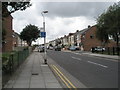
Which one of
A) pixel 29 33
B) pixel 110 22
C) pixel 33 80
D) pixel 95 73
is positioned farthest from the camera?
pixel 29 33

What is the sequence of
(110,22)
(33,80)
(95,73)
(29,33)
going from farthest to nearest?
(29,33) < (110,22) < (95,73) < (33,80)

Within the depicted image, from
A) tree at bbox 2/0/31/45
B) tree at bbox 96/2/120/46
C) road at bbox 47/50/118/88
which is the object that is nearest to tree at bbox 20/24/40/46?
tree at bbox 96/2/120/46

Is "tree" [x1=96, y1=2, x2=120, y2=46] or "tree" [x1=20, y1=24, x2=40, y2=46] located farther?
"tree" [x1=20, y1=24, x2=40, y2=46]

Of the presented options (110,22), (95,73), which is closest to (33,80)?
(95,73)

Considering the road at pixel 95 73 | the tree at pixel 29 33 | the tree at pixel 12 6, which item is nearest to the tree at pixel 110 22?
Result: the road at pixel 95 73

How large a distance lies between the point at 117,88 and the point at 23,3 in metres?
9.57

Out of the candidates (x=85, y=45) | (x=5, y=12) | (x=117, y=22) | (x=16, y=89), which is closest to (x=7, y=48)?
(x=117, y=22)

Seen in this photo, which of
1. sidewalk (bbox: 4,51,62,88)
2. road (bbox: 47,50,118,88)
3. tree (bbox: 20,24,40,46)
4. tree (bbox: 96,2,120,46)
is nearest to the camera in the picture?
sidewalk (bbox: 4,51,62,88)

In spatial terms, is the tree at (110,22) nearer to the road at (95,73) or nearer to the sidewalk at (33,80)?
the road at (95,73)

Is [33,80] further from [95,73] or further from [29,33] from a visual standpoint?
[29,33]

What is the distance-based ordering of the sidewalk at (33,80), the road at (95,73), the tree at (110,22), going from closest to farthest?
1. the sidewalk at (33,80)
2. the road at (95,73)
3. the tree at (110,22)

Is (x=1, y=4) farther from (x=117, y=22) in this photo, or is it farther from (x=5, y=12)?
(x=117, y=22)

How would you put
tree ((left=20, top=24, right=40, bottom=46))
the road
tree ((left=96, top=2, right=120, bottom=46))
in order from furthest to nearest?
tree ((left=20, top=24, right=40, bottom=46)) < tree ((left=96, top=2, right=120, bottom=46)) < the road

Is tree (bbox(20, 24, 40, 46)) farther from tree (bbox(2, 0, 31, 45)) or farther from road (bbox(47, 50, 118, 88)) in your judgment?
tree (bbox(2, 0, 31, 45))
